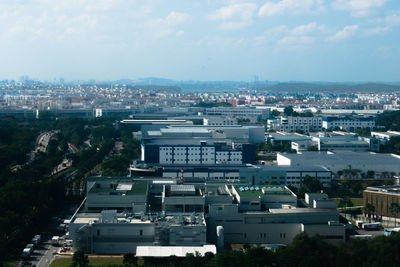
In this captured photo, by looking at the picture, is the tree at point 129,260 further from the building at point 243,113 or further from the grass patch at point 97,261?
the building at point 243,113

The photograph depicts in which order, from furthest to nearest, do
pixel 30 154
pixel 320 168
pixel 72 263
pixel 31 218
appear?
pixel 30 154, pixel 320 168, pixel 31 218, pixel 72 263

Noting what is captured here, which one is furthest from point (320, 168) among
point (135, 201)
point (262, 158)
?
point (135, 201)

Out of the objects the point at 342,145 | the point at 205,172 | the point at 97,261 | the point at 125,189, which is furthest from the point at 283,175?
the point at 97,261

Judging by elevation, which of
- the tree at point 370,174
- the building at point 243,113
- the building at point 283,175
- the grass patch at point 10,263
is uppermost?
the building at point 243,113

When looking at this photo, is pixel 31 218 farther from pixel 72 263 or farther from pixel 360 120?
pixel 360 120

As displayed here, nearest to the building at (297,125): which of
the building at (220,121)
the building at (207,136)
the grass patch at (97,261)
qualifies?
the building at (220,121)

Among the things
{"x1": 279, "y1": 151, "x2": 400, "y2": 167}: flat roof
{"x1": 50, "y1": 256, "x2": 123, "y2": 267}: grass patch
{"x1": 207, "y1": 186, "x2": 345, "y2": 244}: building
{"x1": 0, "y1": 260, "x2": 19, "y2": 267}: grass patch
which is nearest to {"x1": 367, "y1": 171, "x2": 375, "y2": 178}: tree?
{"x1": 279, "y1": 151, "x2": 400, "y2": 167}: flat roof
